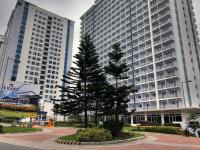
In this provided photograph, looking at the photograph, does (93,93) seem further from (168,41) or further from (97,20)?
(97,20)

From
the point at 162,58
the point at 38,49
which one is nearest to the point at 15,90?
the point at 162,58

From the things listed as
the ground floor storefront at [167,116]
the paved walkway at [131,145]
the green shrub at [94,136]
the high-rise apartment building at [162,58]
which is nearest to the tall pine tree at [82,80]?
the paved walkway at [131,145]

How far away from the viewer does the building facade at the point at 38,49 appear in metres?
94.3

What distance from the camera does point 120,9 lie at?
287 feet

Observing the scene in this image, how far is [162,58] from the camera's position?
59.2 metres

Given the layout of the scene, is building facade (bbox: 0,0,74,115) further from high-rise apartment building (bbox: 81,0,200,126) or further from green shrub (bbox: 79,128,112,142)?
green shrub (bbox: 79,128,112,142)

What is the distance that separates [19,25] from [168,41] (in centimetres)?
7660

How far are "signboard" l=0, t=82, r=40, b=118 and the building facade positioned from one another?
35.5 m

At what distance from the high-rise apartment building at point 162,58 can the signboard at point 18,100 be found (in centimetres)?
3320

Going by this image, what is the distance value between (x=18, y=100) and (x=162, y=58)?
42511mm

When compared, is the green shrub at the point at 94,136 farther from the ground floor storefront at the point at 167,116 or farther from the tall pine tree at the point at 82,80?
the ground floor storefront at the point at 167,116

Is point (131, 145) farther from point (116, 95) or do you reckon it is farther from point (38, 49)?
point (38, 49)

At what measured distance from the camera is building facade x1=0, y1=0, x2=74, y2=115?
309ft

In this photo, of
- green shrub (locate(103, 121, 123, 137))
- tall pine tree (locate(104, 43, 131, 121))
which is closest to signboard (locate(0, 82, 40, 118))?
tall pine tree (locate(104, 43, 131, 121))
